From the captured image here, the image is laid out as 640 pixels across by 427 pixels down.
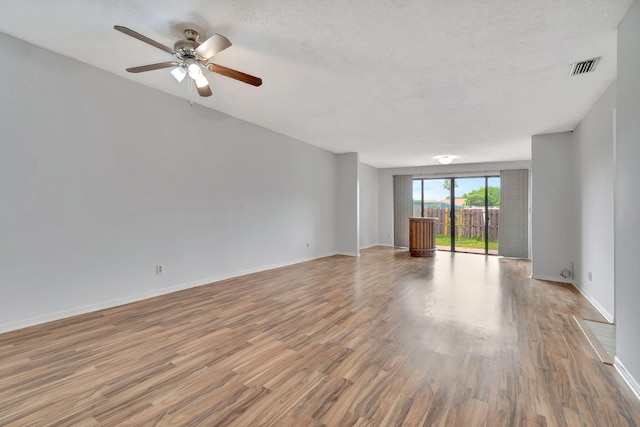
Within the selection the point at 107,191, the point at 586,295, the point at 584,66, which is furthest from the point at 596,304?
the point at 107,191

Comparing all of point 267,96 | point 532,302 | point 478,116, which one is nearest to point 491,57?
point 478,116

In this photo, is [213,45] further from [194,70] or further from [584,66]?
[584,66]

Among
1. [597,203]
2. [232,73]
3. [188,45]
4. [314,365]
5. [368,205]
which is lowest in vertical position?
[314,365]

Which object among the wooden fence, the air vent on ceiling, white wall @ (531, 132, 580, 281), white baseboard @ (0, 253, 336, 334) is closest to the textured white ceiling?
the air vent on ceiling

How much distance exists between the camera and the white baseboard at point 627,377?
1.80 m

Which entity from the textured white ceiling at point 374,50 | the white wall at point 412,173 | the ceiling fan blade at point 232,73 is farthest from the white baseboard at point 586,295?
the ceiling fan blade at point 232,73

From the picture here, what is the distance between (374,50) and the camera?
261 centimetres

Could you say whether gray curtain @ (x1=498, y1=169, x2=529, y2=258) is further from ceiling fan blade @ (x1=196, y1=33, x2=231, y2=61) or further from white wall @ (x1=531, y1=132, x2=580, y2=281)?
ceiling fan blade @ (x1=196, y1=33, x2=231, y2=61)

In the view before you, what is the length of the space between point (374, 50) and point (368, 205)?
21.9ft

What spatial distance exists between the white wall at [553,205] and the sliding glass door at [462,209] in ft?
9.53

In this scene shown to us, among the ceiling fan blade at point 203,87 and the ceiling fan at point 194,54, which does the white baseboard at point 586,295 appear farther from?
the ceiling fan blade at point 203,87

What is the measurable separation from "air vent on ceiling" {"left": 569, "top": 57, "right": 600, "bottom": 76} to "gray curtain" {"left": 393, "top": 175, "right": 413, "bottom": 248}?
6216 mm

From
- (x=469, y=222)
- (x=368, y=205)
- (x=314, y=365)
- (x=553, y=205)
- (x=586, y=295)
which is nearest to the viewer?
(x=314, y=365)

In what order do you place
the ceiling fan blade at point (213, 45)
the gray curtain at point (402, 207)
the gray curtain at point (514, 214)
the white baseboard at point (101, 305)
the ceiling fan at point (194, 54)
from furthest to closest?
1. the gray curtain at point (402, 207)
2. the gray curtain at point (514, 214)
3. the white baseboard at point (101, 305)
4. the ceiling fan at point (194, 54)
5. the ceiling fan blade at point (213, 45)
